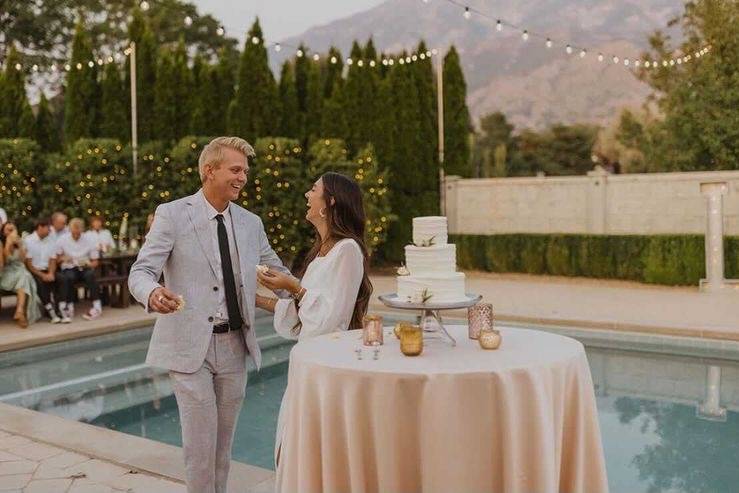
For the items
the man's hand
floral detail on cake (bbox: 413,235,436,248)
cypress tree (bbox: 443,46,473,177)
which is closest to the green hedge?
cypress tree (bbox: 443,46,473,177)

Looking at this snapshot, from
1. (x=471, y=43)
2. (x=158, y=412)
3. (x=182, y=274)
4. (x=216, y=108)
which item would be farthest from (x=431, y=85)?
(x=471, y=43)

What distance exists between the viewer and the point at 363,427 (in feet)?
9.23

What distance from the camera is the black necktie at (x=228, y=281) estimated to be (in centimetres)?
329

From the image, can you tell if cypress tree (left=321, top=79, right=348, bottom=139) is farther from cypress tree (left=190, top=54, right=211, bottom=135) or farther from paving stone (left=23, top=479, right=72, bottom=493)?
paving stone (left=23, top=479, right=72, bottom=493)

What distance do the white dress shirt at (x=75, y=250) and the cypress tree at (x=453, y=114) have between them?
1003 cm

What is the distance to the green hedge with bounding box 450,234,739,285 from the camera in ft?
48.1

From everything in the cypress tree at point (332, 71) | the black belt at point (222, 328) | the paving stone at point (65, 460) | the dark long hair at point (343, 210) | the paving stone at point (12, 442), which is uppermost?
the cypress tree at point (332, 71)

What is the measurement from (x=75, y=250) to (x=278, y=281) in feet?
27.3

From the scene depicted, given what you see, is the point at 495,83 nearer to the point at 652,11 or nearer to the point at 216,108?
the point at 652,11

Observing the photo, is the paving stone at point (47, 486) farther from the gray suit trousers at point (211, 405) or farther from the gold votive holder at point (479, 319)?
the gold votive holder at point (479, 319)

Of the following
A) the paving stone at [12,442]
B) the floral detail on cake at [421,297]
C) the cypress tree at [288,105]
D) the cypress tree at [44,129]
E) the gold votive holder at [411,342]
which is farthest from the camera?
the cypress tree at [288,105]

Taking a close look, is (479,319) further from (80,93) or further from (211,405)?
(80,93)

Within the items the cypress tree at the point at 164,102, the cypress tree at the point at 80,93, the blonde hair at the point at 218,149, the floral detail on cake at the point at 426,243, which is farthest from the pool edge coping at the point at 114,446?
the cypress tree at the point at 80,93

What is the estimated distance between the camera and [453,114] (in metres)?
18.7
